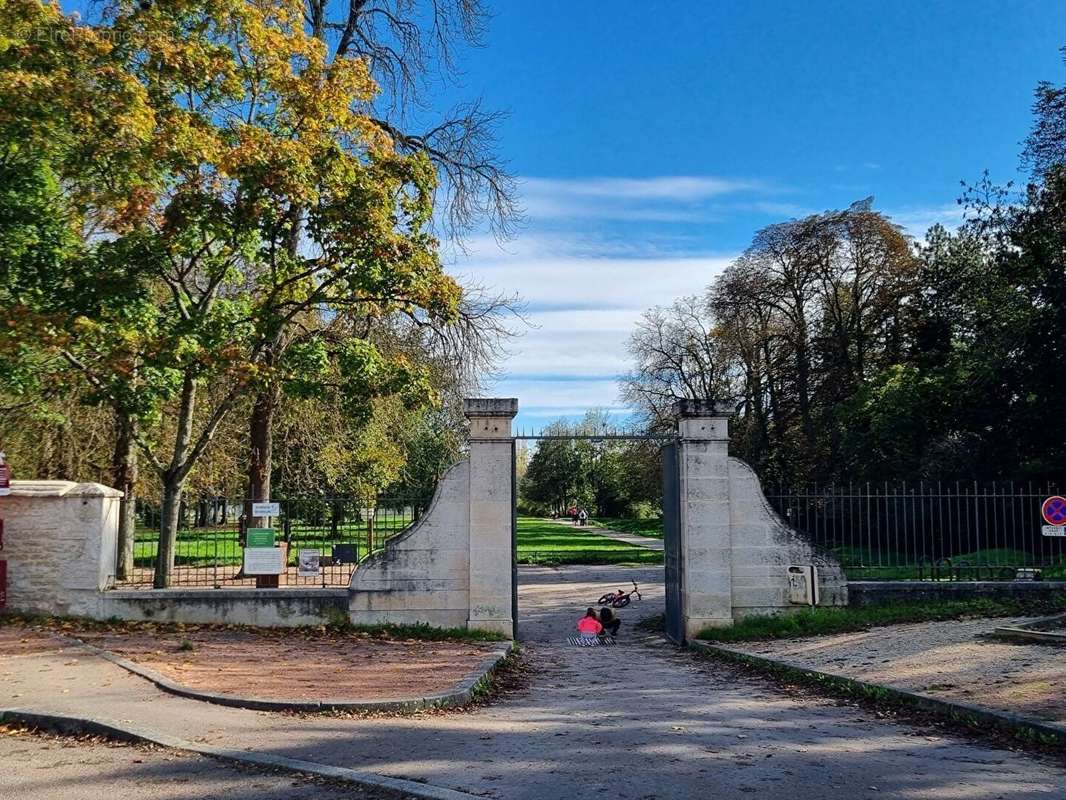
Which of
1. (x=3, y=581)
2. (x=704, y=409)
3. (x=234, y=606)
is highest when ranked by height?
(x=704, y=409)

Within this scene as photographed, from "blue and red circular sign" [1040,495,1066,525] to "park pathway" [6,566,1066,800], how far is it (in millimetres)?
5843

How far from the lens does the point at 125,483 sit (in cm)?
1955

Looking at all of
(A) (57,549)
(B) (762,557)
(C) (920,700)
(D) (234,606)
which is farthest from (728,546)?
(A) (57,549)

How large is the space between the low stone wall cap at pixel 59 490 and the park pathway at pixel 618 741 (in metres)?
Result: 3.35

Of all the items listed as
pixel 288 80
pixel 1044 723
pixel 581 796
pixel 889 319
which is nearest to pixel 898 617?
pixel 1044 723

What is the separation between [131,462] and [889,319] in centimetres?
3039

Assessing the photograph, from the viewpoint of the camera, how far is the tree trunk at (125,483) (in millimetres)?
14945

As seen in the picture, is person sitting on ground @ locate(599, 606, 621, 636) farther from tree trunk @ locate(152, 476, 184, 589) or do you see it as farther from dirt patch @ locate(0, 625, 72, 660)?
dirt patch @ locate(0, 625, 72, 660)

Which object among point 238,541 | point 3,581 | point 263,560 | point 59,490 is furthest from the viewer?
point 238,541

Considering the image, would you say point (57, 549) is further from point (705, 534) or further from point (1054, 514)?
point (1054, 514)

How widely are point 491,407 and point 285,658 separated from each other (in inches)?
177

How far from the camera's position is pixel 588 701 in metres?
9.20

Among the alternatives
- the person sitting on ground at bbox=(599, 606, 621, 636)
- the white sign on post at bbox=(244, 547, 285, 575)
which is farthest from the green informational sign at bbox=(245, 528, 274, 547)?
the person sitting on ground at bbox=(599, 606, 621, 636)

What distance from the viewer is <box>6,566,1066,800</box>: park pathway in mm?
5910
